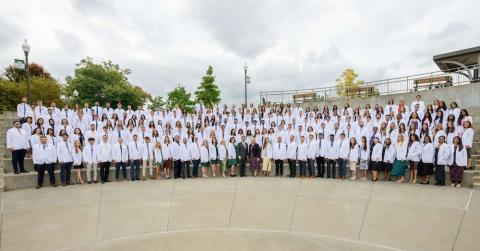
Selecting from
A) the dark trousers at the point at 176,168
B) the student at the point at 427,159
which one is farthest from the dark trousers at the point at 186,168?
the student at the point at 427,159

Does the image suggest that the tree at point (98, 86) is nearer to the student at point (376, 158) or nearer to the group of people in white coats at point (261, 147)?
the group of people in white coats at point (261, 147)

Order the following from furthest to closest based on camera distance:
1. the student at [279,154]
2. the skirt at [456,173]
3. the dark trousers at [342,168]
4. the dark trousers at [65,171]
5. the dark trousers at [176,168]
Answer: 1. the student at [279,154]
2. the dark trousers at [176,168]
3. the dark trousers at [342,168]
4. the dark trousers at [65,171]
5. the skirt at [456,173]

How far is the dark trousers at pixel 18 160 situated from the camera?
1042cm

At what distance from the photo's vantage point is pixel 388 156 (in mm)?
10625

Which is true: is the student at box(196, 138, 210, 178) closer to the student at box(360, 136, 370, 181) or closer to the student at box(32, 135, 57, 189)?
the student at box(32, 135, 57, 189)

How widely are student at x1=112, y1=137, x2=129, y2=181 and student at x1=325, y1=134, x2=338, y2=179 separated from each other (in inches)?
323

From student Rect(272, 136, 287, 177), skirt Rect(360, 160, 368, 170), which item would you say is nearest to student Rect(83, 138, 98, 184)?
student Rect(272, 136, 287, 177)

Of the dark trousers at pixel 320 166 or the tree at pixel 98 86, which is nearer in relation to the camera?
the dark trousers at pixel 320 166

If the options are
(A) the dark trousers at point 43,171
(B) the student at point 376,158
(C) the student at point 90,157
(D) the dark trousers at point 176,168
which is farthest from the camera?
(D) the dark trousers at point 176,168

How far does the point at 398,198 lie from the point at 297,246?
3794 mm

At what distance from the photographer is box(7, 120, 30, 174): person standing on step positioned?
10.4m

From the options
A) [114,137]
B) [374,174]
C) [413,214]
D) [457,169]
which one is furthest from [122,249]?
[457,169]

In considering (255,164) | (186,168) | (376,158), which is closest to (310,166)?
(255,164)

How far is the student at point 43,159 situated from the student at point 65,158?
20cm
